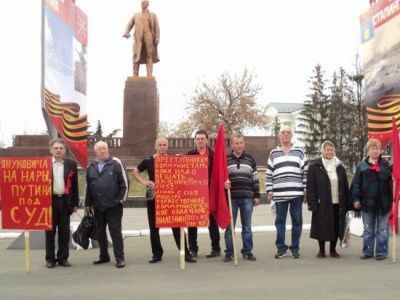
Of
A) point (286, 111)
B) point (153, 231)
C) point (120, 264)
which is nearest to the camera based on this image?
point (120, 264)

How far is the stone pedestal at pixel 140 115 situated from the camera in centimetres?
2748

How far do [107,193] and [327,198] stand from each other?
2.99 metres

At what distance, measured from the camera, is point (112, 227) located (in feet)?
24.1

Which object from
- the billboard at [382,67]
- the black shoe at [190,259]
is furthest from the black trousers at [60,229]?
the billboard at [382,67]

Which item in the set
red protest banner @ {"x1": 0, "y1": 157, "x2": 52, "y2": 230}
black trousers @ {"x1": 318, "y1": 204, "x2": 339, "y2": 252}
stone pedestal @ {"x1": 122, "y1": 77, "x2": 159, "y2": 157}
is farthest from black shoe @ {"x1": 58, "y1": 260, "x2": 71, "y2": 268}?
stone pedestal @ {"x1": 122, "y1": 77, "x2": 159, "y2": 157}

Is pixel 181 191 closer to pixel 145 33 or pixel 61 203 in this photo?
pixel 61 203

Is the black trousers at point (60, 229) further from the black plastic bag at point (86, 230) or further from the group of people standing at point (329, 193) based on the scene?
the group of people standing at point (329, 193)

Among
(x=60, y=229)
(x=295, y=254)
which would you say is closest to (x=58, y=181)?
(x=60, y=229)

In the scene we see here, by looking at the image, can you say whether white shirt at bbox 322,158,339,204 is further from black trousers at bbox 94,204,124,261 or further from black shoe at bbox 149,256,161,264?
black trousers at bbox 94,204,124,261

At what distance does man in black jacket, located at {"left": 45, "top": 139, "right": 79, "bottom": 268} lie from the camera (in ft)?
24.1

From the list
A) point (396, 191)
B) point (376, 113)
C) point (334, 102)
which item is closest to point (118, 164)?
point (396, 191)

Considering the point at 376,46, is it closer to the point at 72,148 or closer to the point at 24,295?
the point at 72,148

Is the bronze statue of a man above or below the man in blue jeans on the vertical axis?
above

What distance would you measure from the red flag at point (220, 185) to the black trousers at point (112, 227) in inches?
49.9
